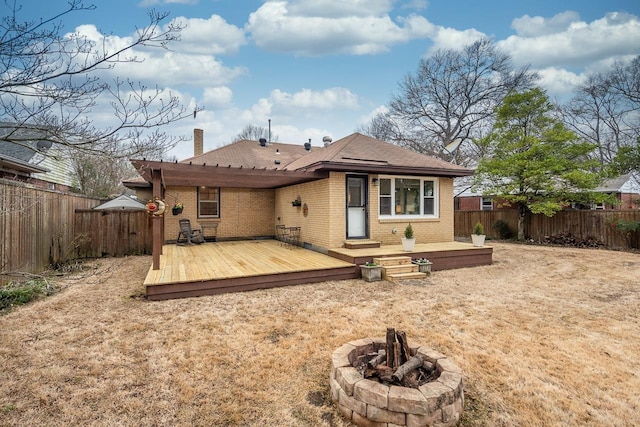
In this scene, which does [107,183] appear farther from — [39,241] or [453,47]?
[453,47]

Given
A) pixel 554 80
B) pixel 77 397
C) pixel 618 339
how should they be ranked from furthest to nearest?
1. pixel 554 80
2. pixel 618 339
3. pixel 77 397

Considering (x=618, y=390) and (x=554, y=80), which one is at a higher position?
(x=554, y=80)

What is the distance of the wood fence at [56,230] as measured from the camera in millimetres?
5542

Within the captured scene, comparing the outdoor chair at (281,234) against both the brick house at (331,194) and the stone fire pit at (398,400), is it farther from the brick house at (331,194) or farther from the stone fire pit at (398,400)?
the stone fire pit at (398,400)

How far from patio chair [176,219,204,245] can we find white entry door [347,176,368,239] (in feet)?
19.8

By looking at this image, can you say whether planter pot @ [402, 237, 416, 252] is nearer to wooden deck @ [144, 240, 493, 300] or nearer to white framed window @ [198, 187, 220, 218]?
wooden deck @ [144, 240, 493, 300]

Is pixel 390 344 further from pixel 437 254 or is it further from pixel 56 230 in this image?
pixel 56 230

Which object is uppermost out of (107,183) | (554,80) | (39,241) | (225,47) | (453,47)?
(453,47)

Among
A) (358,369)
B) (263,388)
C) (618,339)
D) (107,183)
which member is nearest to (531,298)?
(618,339)

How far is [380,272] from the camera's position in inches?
280

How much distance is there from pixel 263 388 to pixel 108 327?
2756 mm

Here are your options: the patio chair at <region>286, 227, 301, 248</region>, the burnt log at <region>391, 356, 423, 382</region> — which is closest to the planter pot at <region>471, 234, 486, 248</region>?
the patio chair at <region>286, 227, 301, 248</region>

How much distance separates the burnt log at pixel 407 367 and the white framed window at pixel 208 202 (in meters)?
11.1

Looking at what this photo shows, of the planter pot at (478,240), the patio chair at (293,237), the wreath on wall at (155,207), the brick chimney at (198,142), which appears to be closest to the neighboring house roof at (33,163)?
the wreath on wall at (155,207)
